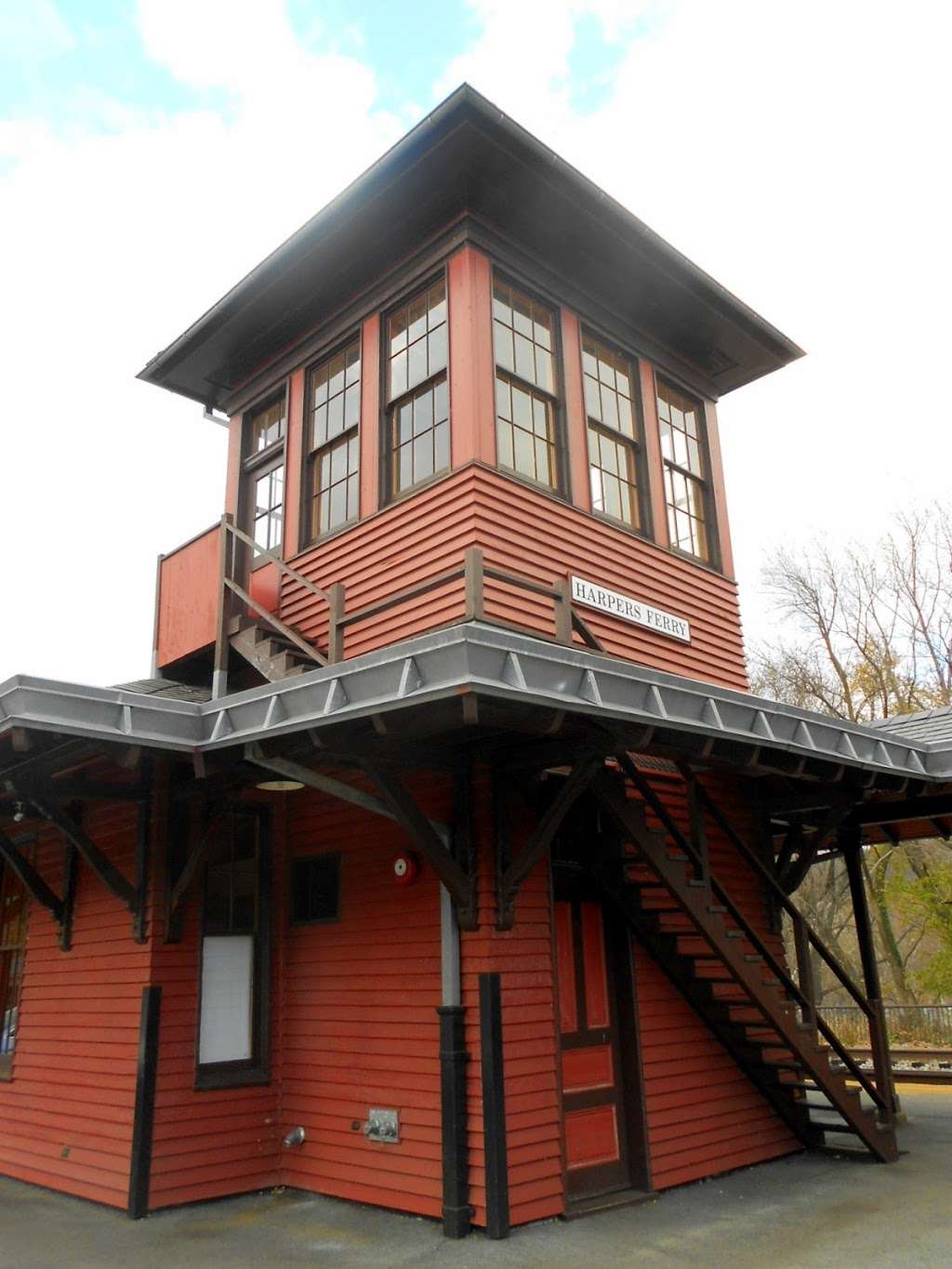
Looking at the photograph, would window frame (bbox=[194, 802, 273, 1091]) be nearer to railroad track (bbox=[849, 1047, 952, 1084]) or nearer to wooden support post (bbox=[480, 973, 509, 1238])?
wooden support post (bbox=[480, 973, 509, 1238])

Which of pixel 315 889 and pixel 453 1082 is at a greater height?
pixel 315 889

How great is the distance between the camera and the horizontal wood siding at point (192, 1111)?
7.36 metres

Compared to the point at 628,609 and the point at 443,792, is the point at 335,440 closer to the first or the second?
the point at 628,609

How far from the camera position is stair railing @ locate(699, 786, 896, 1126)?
8.27 metres

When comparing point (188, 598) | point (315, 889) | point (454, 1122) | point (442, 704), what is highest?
point (188, 598)

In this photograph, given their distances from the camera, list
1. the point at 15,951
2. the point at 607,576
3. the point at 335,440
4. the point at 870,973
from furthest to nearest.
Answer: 1. the point at 15,951
2. the point at 870,973
3. the point at 335,440
4. the point at 607,576

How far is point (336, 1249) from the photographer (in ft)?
20.2

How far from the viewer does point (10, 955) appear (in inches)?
395

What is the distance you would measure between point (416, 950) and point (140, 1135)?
2.37 metres

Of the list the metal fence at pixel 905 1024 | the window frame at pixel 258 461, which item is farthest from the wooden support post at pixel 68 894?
the metal fence at pixel 905 1024

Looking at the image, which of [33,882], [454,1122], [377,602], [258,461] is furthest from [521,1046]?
[258,461]

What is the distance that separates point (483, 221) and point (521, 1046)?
Result: 6283mm

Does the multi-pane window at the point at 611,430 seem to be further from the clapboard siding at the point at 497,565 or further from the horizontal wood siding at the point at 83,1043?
the horizontal wood siding at the point at 83,1043

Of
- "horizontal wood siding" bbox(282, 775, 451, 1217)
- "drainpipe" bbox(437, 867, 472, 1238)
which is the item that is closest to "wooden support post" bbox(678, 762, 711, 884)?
"horizontal wood siding" bbox(282, 775, 451, 1217)
